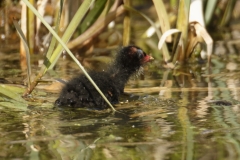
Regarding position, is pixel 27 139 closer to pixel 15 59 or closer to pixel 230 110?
pixel 230 110

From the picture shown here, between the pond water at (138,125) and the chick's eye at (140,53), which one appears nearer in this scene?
the pond water at (138,125)

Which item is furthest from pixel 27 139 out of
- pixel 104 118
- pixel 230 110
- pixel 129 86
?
pixel 129 86

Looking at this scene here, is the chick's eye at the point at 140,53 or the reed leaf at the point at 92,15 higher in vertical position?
the reed leaf at the point at 92,15

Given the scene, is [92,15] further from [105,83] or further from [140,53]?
[105,83]

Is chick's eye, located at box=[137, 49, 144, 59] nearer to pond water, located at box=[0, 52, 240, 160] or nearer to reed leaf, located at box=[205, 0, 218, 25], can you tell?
pond water, located at box=[0, 52, 240, 160]

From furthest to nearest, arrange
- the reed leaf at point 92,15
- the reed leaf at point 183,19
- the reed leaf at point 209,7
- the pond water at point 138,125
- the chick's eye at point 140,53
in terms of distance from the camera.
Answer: the reed leaf at point 209,7, the reed leaf at point 92,15, the reed leaf at point 183,19, the chick's eye at point 140,53, the pond water at point 138,125

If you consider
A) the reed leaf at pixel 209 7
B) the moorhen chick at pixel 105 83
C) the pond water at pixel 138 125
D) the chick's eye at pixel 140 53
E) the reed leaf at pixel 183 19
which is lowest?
the pond water at pixel 138 125

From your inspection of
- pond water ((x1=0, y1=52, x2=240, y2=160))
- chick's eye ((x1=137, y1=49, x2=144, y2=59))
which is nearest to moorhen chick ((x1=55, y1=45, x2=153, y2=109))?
chick's eye ((x1=137, y1=49, x2=144, y2=59))

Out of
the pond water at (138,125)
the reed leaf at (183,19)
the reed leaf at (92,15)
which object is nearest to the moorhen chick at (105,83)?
the pond water at (138,125)

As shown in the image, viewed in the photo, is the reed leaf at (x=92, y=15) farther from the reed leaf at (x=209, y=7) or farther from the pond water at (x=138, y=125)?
the reed leaf at (x=209, y=7)
